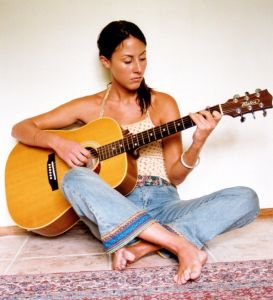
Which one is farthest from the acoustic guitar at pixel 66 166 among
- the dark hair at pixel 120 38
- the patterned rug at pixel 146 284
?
the patterned rug at pixel 146 284

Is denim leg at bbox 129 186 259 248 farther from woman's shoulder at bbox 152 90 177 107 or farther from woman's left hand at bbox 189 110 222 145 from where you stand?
woman's shoulder at bbox 152 90 177 107

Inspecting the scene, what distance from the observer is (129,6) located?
1823 mm

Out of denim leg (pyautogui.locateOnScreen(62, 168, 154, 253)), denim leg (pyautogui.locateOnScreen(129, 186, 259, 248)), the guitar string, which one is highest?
the guitar string

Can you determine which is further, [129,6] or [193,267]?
[129,6]

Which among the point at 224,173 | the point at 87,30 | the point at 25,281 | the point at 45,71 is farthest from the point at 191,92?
the point at 25,281

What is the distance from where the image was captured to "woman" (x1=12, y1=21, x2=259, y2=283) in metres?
1.26

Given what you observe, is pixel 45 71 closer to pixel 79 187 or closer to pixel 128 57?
pixel 128 57

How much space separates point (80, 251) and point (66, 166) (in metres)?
0.36

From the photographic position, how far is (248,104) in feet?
4.50

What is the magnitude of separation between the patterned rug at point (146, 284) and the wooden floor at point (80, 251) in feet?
0.39

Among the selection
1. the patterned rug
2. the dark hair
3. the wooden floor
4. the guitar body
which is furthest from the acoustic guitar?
the patterned rug

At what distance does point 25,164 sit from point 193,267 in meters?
0.88

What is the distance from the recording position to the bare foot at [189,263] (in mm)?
1184

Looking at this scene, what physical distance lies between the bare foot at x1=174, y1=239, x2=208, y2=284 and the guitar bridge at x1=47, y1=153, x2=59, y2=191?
1.94 ft
